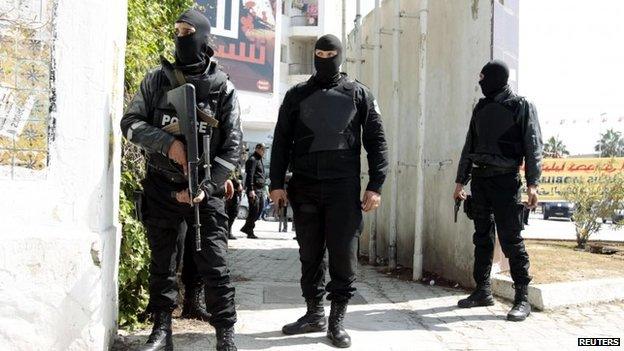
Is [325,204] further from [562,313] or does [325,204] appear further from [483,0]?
[483,0]

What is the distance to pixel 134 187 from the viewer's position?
13.3ft

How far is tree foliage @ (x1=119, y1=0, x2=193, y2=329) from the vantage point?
386 cm

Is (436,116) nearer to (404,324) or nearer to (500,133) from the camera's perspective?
(500,133)

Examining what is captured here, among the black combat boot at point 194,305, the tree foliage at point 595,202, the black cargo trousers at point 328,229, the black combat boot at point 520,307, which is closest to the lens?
the black cargo trousers at point 328,229

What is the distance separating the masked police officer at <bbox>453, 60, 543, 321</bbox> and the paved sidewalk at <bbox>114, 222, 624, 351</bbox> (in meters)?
0.25

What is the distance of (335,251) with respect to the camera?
3.78m

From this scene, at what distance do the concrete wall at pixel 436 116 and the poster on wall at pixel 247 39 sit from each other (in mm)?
24005

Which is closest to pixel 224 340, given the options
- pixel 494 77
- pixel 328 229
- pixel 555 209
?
pixel 328 229

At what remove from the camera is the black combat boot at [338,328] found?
361 centimetres

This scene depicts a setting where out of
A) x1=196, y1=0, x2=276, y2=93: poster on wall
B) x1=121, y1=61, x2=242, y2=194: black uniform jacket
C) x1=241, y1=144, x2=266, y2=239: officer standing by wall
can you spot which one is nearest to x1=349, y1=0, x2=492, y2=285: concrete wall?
x1=121, y1=61, x2=242, y2=194: black uniform jacket

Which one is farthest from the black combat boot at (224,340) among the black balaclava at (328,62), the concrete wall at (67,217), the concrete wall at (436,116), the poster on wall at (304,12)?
the poster on wall at (304,12)

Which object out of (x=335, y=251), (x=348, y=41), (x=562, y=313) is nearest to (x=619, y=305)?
(x=562, y=313)

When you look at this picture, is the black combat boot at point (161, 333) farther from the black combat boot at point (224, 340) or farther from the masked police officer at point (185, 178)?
the black combat boot at point (224, 340)

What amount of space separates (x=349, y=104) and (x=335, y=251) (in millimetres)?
1048
